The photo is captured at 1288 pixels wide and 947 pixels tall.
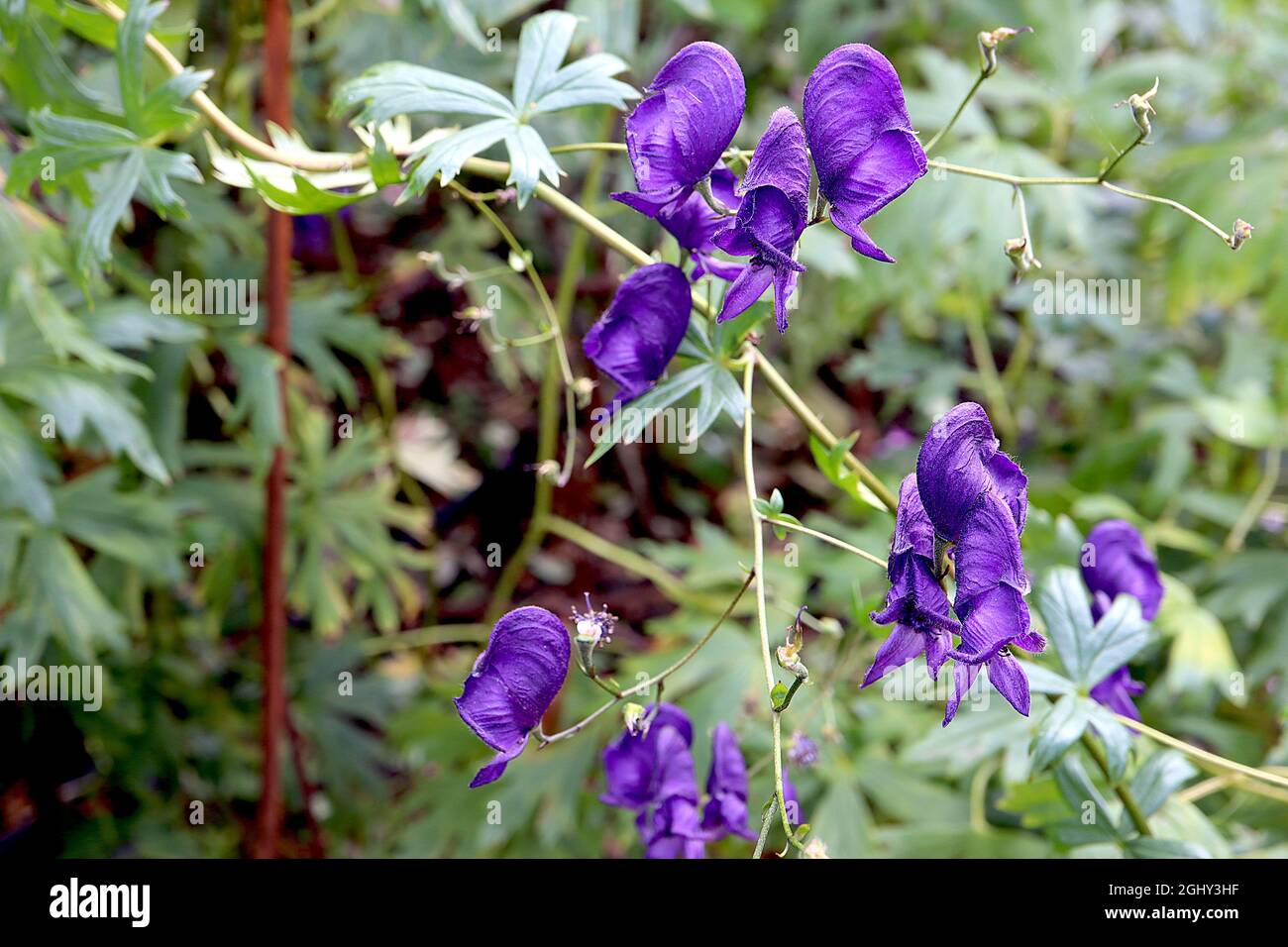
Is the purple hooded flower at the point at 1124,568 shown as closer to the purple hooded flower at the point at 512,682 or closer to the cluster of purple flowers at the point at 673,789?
the cluster of purple flowers at the point at 673,789

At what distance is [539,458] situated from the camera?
1.74 metres


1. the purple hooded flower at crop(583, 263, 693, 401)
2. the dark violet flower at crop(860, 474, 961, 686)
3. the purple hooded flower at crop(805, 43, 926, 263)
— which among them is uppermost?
the purple hooded flower at crop(805, 43, 926, 263)

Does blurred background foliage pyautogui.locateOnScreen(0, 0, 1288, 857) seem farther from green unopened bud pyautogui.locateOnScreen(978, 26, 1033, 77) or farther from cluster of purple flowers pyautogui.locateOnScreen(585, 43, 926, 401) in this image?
green unopened bud pyautogui.locateOnScreen(978, 26, 1033, 77)

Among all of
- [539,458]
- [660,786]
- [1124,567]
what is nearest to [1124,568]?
[1124,567]

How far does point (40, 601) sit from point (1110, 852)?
98cm

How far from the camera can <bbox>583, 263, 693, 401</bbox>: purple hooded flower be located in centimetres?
65

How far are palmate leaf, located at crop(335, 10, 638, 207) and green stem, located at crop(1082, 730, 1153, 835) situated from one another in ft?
1.68

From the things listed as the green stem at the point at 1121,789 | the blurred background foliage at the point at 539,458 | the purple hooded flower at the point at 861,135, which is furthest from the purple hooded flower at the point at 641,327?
the green stem at the point at 1121,789

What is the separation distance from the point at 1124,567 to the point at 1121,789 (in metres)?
0.19

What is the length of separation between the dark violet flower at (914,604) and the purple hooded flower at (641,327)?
0.17m

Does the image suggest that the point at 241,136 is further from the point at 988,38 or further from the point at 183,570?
the point at 183,570

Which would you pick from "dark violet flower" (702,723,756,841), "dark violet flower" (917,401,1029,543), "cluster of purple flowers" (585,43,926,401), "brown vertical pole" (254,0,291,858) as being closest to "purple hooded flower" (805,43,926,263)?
"cluster of purple flowers" (585,43,926,401)

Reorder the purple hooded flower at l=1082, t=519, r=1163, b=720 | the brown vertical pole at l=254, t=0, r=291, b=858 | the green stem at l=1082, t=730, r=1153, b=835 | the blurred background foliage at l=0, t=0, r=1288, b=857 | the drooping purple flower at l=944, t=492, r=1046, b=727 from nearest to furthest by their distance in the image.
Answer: the drooping purple flower at l=944, t=492, r=1046, b=727 → the green stem at l=1082, t=730, r=1153, b=835 → the purple hooded flower at l=1082, t=519, r=1163, b=720 → the blurred background foliage at l=0, t=0, r=1288, b=857 → the brown vertical pole at l=254, t=0, r=291, b=858

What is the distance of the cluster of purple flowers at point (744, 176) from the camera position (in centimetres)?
58
